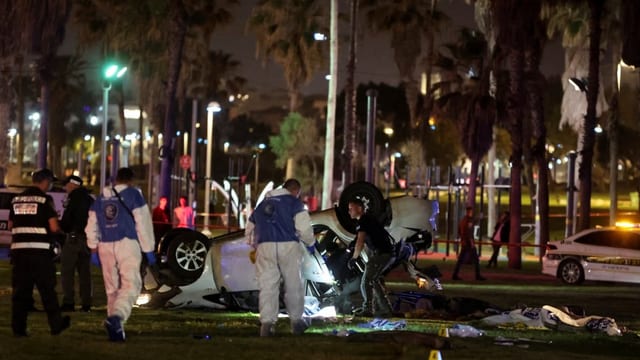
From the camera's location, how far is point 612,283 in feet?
92.8

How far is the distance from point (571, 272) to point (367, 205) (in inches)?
500

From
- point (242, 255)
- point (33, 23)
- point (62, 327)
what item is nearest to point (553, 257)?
point (242, 255)

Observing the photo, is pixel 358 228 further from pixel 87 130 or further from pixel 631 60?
pixel 87 130

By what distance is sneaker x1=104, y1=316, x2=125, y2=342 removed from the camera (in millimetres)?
12327

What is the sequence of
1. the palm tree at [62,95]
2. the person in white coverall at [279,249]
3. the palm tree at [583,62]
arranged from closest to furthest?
the person in white coverall at [279,249], the palm tree at [583,62], the palm tree at [62,95]

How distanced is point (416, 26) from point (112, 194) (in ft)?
146

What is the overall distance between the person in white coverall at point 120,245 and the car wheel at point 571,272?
16.8m

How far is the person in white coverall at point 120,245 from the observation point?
1235cm

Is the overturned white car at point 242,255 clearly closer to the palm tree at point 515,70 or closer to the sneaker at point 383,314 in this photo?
the sneaker at point 383,314

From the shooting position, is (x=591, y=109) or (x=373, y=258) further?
(x=591, y=109)

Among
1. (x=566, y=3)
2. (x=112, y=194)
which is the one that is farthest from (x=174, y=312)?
(x=566, y=3)

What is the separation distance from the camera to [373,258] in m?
16.0

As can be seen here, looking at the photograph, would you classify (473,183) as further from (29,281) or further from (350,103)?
(29,281)

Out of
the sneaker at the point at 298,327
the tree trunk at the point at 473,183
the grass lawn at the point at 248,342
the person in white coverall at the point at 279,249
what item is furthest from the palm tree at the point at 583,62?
the sneaker at the point at 298,327
